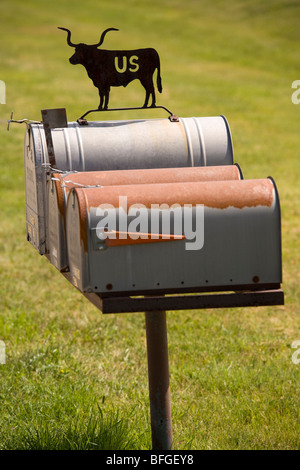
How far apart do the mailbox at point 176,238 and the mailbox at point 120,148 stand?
2.03ft

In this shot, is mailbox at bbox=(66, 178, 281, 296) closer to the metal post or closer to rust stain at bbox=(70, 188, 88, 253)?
rust stain at bbox=(70, 188, 88, 253)

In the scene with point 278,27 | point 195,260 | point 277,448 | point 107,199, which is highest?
point 278,27

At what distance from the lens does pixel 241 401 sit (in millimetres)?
5301

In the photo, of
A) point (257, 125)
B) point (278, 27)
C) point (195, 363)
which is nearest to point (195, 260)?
point (195, 363)

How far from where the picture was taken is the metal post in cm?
392

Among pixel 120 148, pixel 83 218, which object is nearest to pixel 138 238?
pixel 83 218

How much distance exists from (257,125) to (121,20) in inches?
686

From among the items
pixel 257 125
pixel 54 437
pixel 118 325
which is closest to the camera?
pixel 54 437

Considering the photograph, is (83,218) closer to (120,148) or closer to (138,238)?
(138,238)

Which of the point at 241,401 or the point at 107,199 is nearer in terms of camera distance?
the point at 107,199

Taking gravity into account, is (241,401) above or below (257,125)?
below

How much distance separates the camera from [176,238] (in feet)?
10.7

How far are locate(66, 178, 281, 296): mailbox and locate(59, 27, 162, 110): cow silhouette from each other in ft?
3.86

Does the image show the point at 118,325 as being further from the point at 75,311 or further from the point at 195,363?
the point at 195,363
